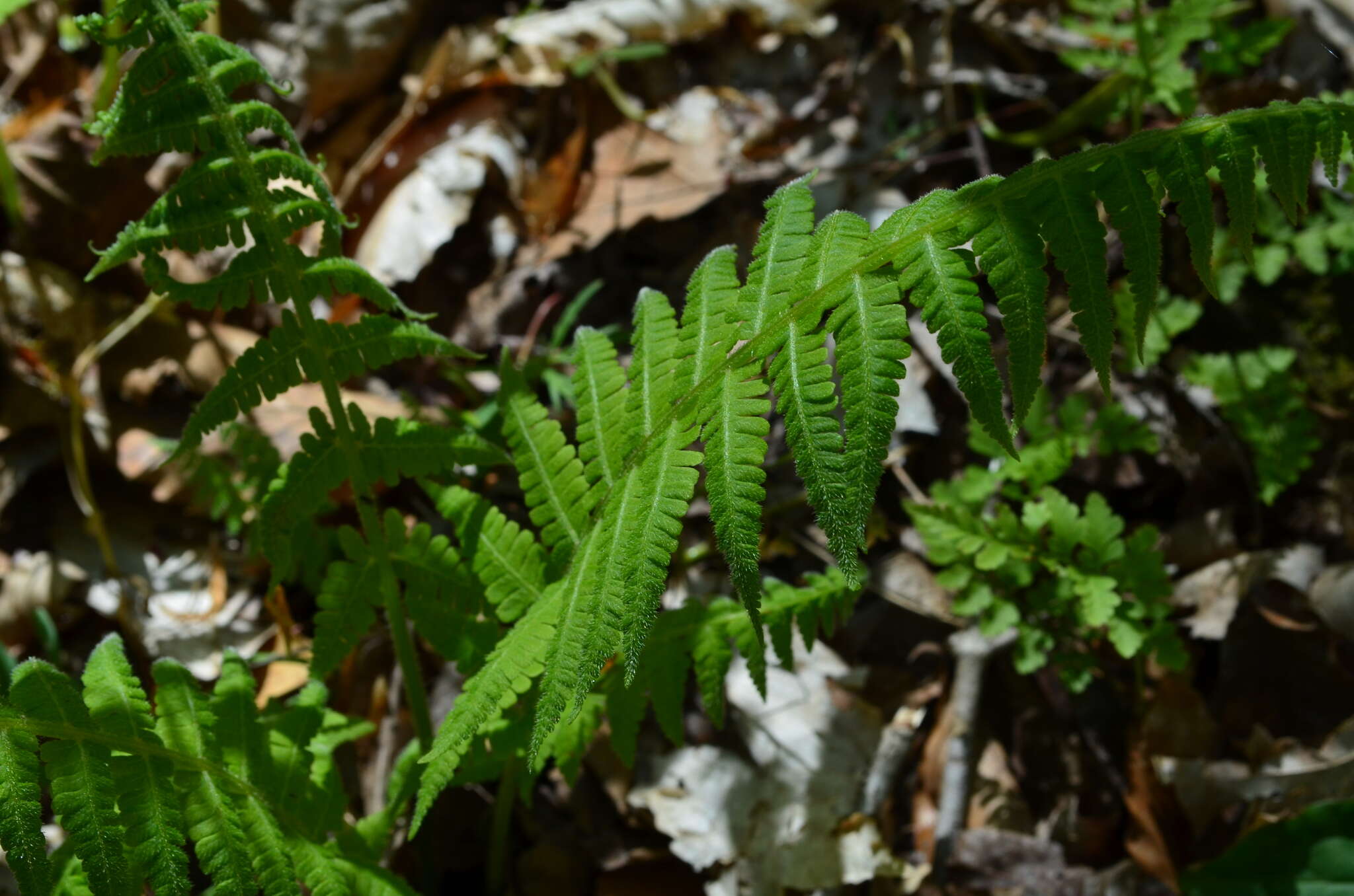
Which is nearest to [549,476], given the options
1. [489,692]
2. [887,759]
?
[489,692]

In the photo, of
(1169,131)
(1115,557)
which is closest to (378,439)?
(1169,131)

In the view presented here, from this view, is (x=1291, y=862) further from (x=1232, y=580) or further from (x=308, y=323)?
(x=308, y=323)

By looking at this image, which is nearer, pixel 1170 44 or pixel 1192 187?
pixel 1192 187

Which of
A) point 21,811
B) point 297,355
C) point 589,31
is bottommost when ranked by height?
point 21,811

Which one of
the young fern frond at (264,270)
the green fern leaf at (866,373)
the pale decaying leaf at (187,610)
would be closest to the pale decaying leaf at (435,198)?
the pale decaying leaf at (187,610)

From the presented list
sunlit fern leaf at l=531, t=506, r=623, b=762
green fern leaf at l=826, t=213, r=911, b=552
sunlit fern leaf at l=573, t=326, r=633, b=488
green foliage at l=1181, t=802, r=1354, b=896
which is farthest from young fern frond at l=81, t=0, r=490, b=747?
green foliage at l=1181, t=802, r=1354, b=896

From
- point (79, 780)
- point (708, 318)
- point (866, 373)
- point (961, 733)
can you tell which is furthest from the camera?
point (961, 733)
